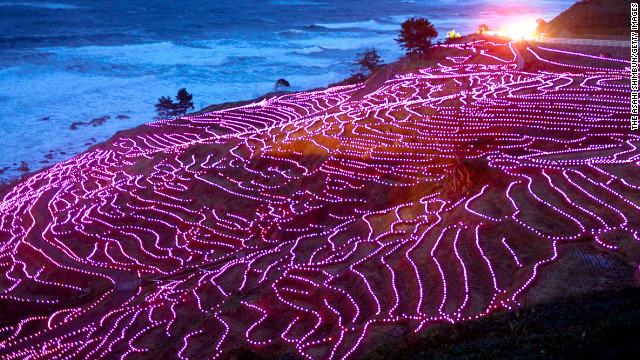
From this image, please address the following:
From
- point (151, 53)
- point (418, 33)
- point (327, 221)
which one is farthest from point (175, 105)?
point (151, 53)

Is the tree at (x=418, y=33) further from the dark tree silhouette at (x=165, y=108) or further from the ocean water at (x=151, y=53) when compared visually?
the ocean water at (x=151, y=53)

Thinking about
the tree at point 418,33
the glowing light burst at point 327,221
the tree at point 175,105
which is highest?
the tree at point 418,33

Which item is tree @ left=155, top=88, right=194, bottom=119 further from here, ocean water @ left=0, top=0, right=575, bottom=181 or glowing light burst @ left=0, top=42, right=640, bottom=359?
glowing light burst @ left=0, top=42, right=640, bottom=359

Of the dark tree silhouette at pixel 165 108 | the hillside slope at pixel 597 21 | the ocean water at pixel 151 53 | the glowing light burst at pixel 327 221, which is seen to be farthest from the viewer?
the ocean water at pixel 151 53

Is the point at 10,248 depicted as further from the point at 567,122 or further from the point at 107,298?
the point at 567,122

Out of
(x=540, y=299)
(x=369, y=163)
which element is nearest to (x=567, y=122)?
(x=369, y=163)

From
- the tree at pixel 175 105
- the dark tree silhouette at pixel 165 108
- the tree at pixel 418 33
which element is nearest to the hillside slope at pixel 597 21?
the tree at pixel 418 33

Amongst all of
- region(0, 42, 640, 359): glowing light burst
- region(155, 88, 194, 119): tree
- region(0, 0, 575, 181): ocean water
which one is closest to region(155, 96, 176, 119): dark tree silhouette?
region(155, 88, 194, 119): tree
